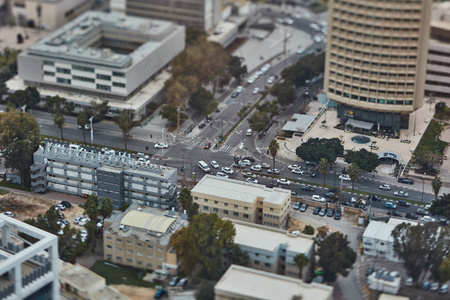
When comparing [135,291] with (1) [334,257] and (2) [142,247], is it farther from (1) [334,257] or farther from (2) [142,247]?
(1) [334,257]

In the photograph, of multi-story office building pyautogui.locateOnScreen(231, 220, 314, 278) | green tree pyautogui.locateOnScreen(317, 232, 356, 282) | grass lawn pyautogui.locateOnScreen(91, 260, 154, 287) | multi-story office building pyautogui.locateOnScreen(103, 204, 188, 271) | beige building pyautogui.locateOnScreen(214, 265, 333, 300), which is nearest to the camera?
beige building pyautogui.locateOnScreen(214, 265, 333, 300)

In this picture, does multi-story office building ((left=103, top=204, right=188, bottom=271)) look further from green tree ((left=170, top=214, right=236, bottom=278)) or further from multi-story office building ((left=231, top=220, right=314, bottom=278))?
multi-story office building ((left=231, top=220, right=314, bottom=278))

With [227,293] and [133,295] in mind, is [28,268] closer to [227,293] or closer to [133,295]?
[133,295]

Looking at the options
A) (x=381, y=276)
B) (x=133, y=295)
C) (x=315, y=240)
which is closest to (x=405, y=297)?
(x=381, y=276)

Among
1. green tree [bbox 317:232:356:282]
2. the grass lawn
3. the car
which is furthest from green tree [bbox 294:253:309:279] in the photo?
the grass lawn

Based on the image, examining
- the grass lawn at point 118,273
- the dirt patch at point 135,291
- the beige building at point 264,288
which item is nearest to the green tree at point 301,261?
the beige building at point 264,288
